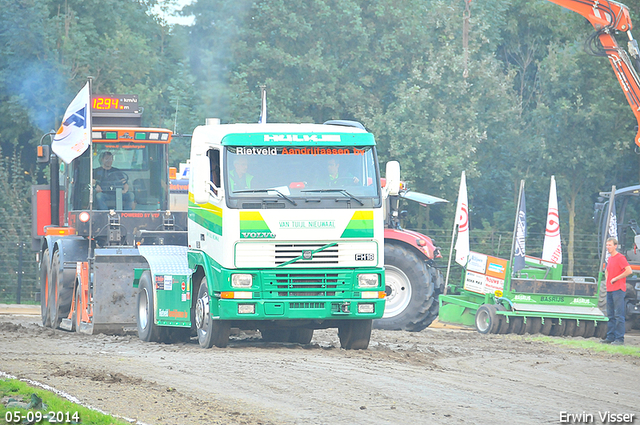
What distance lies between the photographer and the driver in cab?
17812 mm

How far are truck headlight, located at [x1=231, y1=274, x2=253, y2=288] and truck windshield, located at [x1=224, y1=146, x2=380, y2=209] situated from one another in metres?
0.87

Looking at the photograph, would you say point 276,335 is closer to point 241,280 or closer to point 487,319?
point 241,280

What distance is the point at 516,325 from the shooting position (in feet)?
58.9

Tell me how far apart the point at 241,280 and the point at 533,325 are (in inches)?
294

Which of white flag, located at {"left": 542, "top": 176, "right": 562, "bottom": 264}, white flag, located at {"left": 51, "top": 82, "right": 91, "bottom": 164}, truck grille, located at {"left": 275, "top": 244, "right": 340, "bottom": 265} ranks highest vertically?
white flag, located at {"left": 51, "top": 82, "right": 91, "bottom": 164}

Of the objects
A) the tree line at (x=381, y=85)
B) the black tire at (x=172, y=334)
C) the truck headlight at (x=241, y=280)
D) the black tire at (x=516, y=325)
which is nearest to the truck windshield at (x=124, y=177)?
the black tire at (x=172, y=334)

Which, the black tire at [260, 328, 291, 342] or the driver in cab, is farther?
the driver in cab

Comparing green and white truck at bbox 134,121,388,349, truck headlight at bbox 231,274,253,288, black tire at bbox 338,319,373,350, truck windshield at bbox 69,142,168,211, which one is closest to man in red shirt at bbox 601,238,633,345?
black tire at bbox 338,319,373,350

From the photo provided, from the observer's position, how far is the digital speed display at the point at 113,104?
18.8 metres

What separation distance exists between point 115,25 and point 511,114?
46.1 feet

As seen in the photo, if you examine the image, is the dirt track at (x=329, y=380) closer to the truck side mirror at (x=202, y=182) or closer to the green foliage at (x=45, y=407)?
the green foliage at (x=45, y=407)

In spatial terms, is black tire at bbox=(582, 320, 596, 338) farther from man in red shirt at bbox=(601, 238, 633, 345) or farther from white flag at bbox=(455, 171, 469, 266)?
white flag at bbox=(455, 171, 469, 266)

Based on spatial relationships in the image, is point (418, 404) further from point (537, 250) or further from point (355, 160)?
point (537, 250)

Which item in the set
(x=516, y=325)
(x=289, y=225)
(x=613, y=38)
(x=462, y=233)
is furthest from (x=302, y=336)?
(x=613, y=38)
